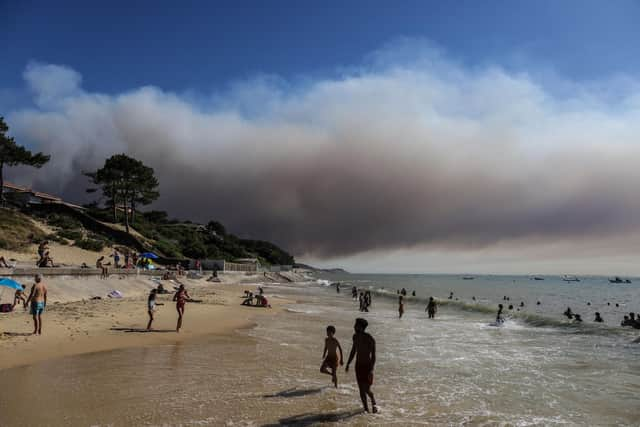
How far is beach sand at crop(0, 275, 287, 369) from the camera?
42.6 ft

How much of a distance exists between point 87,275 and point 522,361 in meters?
29.5

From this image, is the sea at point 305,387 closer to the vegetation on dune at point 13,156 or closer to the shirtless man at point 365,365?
the shirtless man at point 365,365

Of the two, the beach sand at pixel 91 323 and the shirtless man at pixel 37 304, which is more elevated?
the shirtless man at pixel 37 304

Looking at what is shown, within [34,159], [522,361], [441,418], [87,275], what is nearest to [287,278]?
[34,159]

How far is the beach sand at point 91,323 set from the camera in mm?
12984

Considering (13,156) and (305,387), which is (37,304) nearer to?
(305,387)

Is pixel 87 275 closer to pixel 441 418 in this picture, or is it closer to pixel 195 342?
pixel 195 342

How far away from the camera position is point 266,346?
15.8 m

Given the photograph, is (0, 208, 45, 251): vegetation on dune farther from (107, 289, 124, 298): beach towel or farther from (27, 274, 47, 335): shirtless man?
(27, 274, 47, 335): shirtless man

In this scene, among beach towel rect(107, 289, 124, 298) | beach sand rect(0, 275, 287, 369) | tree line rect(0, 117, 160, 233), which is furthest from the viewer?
tree line rect(0, 117, 160, 233)

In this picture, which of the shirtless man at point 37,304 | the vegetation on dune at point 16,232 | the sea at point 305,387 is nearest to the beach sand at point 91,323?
the shirtless man at point 37,304

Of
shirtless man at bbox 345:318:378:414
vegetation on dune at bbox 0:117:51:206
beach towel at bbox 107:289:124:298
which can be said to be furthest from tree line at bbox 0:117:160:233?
shirtless man at bbox 345:318:378:414

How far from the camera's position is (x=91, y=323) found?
1756 centimetres

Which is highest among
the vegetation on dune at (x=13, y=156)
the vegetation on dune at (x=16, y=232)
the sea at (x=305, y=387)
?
the vegetation on dune at (x=13, y=156)
